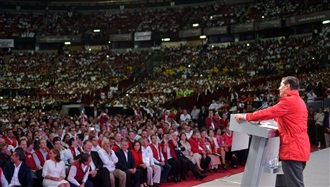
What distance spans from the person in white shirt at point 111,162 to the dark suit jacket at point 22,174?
→ 158 centimetres

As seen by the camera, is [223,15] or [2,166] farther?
[223,15]

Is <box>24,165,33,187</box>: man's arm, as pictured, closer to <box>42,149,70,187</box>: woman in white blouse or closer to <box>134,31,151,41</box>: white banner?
<box>42,149,70,187</box>: woman in white blouse

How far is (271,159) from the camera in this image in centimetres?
390

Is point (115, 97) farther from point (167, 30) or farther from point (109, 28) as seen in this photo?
point (109, 28)

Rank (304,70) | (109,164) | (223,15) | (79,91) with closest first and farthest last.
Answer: (109,164), (304,70), (79,91), (223,15)

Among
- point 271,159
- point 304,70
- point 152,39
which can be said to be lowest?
point 271,159

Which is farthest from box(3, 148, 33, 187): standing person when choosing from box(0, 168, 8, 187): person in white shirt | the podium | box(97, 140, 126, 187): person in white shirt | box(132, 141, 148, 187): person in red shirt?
the podium

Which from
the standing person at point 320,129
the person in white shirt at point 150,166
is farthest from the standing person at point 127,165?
the standing person at point 320,129

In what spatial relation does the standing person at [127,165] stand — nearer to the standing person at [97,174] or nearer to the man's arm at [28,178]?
the standing person at [97,174]

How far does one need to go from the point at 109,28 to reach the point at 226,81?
25509 mm

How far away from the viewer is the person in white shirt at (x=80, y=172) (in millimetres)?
6730

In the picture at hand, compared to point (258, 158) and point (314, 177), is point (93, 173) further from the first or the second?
point (258, 158)

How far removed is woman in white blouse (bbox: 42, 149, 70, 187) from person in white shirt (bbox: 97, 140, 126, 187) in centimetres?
113

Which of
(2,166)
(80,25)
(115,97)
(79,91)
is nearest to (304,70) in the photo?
(115,97)
